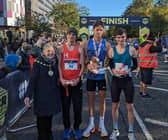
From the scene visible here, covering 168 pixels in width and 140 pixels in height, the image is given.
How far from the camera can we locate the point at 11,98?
4867mm

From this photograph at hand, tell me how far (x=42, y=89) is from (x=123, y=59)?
1.48 meters

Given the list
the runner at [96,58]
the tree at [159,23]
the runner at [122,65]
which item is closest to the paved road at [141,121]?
the runner at [122,65]

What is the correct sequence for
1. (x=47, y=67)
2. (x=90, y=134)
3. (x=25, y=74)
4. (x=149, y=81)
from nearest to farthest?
(x=47, y=67) < (x=90, y=134) < (x=25, y=74) < (x=149, y=81)

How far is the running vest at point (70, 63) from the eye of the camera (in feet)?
14.4

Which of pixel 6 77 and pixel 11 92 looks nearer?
pixel 6 77

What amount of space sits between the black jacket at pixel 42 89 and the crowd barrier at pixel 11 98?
0.64 metres

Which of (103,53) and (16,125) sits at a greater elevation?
(103,53)

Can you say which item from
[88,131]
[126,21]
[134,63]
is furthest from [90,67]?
[126,21]

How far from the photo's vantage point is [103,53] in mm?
4508

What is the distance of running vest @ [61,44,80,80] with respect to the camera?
4.40 m

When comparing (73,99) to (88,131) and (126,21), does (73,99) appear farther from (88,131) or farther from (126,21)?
(126,21)

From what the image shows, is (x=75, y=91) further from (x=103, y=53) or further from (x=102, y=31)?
(x=102, y=31)

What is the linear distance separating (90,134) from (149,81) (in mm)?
3407

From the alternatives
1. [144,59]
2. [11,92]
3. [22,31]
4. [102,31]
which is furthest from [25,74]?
[22,31]
